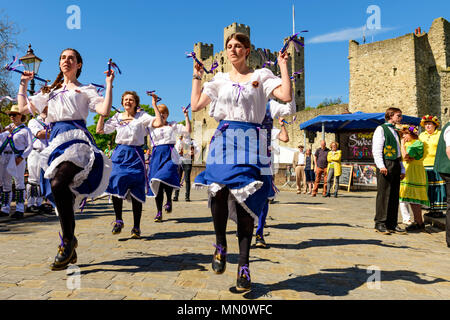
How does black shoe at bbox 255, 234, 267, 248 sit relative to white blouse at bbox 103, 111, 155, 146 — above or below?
below

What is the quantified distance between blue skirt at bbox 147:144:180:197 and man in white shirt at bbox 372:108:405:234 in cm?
356

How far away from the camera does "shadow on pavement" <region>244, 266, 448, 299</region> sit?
8.40 ft

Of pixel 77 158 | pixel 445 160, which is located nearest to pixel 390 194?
pixel 445 160

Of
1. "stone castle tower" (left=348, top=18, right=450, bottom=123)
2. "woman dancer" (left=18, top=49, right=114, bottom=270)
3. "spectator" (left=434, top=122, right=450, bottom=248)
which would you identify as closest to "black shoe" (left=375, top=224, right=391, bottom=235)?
"spectator" (left=434, top=122, right=450, bottom=248)

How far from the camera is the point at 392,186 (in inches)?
221

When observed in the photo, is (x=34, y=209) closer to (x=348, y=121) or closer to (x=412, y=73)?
(x=348, y=121)

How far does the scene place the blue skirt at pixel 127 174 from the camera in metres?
4.63

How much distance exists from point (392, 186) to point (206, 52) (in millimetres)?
62103

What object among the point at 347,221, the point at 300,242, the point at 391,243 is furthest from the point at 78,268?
the point at 347,221

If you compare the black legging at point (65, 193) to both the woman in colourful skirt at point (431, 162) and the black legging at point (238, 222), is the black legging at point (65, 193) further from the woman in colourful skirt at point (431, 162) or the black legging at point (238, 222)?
the woman in colourful skirt at point (431, 162)

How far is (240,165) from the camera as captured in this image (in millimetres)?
2607

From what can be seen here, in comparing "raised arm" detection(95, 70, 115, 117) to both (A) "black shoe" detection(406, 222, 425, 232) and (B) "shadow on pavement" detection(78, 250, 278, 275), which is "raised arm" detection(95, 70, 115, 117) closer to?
(B) "shadow on pavement" detection(78, 250, 278, 275)

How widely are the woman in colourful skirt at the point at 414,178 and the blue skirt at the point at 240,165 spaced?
4.32 meters

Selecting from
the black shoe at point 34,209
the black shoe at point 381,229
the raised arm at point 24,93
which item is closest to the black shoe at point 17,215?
the black shoe at point 34,209
